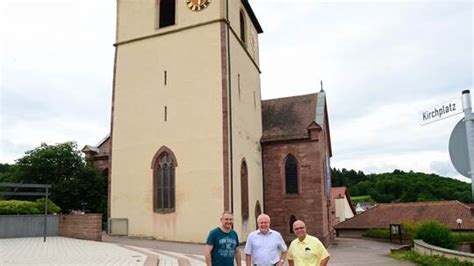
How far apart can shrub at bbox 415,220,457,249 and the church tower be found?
9.17 metres

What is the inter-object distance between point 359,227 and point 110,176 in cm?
2502

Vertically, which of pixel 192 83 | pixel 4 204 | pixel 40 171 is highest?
pixel 192 83

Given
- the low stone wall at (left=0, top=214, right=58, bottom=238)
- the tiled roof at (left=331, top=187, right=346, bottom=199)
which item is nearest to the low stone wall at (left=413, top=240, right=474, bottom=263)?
the low stone wall at (left=0, top=214, right=58, bottom=238)

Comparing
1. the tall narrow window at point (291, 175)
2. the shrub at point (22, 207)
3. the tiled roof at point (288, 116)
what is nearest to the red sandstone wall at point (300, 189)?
the tall narrow window at point (291, 175)

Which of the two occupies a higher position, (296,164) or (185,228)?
(296,164)

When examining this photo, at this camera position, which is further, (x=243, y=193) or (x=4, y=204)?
(x=243, y=193)

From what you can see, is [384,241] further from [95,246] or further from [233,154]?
[95,246]

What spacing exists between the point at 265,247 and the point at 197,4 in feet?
68.0

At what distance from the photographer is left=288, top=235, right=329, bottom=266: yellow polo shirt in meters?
5.89

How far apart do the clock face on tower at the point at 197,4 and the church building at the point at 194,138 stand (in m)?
0.07

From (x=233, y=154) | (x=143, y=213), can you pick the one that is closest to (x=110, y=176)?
(x=143, y=213)

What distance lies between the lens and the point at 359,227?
4062 cm

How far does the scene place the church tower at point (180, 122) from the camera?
22312 millimetres

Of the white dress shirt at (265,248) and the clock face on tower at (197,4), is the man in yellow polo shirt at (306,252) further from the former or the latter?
the clock face on tower at (197,4)
